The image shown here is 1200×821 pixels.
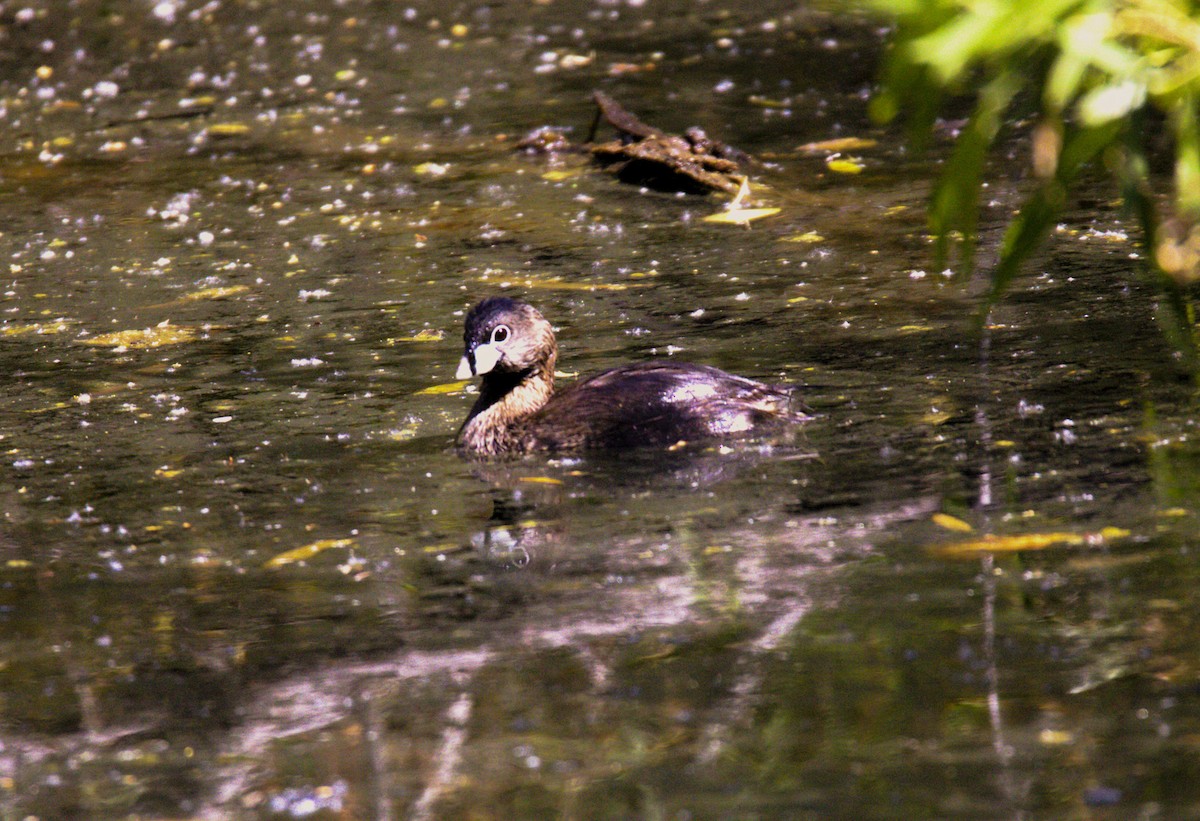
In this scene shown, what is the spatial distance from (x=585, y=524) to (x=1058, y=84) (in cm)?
310

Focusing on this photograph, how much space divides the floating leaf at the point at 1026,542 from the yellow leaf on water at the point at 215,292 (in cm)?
637

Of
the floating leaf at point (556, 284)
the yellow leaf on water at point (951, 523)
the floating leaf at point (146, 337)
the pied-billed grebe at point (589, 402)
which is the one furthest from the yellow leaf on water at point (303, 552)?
the floating leaf at point (556, 284)

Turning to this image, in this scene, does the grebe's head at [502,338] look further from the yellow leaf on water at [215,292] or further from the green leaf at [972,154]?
the green leaf at [972,154]

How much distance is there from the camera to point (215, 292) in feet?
35.9

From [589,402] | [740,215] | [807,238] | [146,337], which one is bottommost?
[740,215]

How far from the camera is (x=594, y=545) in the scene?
241 inches

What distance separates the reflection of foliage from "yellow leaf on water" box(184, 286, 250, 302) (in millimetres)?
7198

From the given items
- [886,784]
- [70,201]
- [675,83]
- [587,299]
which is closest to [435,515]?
[886,784]

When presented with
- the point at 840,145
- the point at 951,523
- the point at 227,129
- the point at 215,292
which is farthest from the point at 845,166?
the point at 951,523

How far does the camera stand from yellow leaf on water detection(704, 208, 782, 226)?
11727mm

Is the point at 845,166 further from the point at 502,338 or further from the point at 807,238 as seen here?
the point at 502,338

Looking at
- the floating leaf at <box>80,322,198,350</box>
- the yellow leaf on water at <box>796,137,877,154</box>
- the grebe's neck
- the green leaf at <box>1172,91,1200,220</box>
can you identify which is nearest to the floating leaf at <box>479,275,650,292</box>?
the floating leaf at <box>80,322,198,350</box>

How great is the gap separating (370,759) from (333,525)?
6.87 feet

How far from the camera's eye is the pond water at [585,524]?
444 centimetres
